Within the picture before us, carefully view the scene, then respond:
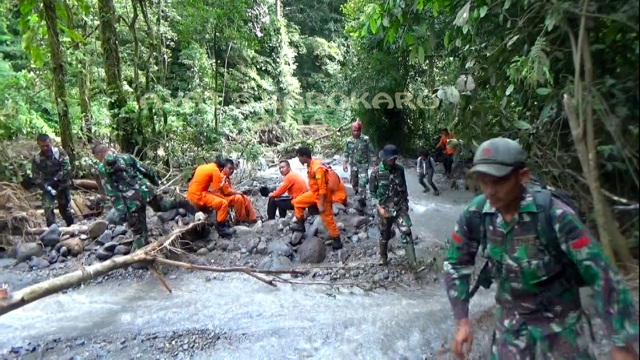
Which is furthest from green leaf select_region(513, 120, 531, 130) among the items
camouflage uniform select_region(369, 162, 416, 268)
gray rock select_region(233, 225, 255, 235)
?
A: gray rock select_region(233, 225, 255, 235)

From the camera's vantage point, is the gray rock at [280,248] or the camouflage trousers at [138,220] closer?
the camouflage trousers at [138,220]

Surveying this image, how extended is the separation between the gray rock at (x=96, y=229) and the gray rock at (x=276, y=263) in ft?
9.14

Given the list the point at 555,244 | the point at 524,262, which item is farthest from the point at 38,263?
the point at 555,244

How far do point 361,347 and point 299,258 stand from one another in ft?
9.68

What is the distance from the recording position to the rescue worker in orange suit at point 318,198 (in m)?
7.05

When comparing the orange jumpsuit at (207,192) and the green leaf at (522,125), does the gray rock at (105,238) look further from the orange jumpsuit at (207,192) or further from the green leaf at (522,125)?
the green leaf at (522,125)

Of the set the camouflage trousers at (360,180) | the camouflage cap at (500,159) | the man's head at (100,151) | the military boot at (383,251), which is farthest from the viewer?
the camouflage trousers at (360,180)

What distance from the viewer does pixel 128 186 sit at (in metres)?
6.64

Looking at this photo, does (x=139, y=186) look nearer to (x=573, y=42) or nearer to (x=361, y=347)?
(x=361, y=347)

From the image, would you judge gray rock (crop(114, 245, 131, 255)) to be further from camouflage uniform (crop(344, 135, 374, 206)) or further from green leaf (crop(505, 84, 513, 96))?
green leaf (crop(505, 84, 513, 96))

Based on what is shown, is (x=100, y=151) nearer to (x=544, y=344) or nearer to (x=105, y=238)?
(x=105, y=238)

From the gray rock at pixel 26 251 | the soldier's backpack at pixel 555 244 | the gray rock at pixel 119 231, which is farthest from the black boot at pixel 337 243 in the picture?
the soldier's backpack at pixel 555 244

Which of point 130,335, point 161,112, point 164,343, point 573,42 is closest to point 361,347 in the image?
point 164,343

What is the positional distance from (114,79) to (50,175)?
9.57 ft
